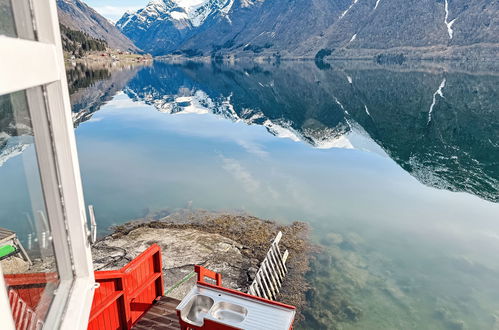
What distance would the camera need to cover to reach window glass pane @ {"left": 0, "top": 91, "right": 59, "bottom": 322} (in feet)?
7.68

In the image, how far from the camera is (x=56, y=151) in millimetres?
2770

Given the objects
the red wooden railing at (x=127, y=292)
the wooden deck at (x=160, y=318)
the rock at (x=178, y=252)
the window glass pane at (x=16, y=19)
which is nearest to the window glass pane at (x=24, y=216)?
the window glass pane at (x=16, y=19)

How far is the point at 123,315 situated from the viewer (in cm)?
702

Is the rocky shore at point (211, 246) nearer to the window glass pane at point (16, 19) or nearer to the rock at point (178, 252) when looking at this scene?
the rock at point (178, 252)

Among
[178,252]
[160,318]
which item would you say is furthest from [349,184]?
[160,318]

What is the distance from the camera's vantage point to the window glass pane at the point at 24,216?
2.34 metres

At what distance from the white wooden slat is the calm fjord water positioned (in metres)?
0.64

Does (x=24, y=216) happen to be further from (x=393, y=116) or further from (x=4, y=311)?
(x=393, y=116)

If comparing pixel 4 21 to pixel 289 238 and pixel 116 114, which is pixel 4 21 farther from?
pixel 116 114

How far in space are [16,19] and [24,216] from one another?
148cm

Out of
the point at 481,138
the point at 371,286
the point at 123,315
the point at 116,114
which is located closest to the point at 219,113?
the point at 116,114

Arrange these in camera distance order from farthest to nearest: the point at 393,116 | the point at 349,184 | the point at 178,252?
the point at 393,116 → the point at 349,184 → the point at 178,252

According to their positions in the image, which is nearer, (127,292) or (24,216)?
(24,216)

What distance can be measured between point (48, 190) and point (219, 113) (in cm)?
5549
